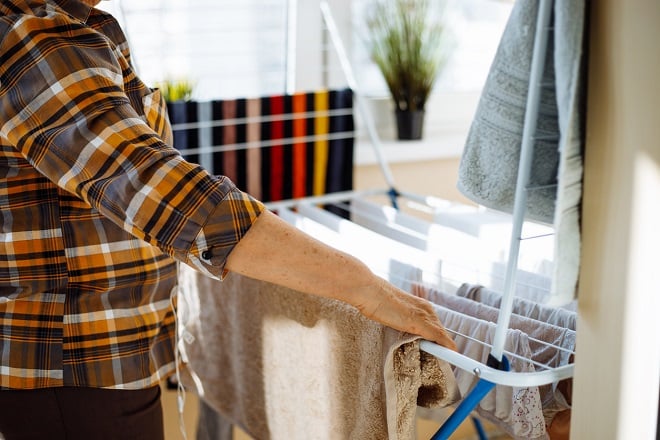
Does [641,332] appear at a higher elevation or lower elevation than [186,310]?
higher

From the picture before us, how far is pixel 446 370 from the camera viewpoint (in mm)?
1124

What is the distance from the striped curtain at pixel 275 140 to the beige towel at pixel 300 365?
1.35ft

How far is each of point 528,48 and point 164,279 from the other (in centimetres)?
62

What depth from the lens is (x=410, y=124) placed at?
8.13 ft

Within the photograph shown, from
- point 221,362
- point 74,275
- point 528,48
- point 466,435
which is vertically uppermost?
point 528,48

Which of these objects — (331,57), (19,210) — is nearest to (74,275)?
(19,210)

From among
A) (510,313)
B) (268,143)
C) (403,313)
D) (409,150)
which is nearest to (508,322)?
(510,313)

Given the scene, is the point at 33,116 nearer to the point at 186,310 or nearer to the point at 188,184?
the point at 188,184

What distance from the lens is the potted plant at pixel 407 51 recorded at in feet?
7.83

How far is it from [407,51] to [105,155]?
1.57 metres

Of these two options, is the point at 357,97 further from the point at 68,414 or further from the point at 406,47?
the point at 68,414

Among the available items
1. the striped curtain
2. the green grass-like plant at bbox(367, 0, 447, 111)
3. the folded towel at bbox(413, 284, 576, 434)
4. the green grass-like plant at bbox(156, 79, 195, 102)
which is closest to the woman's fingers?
the folded towel at bbox(413, 284, 576, 434)

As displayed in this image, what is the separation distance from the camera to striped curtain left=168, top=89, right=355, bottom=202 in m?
1.97

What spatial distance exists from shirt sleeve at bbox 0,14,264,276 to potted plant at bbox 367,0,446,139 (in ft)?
4.98
